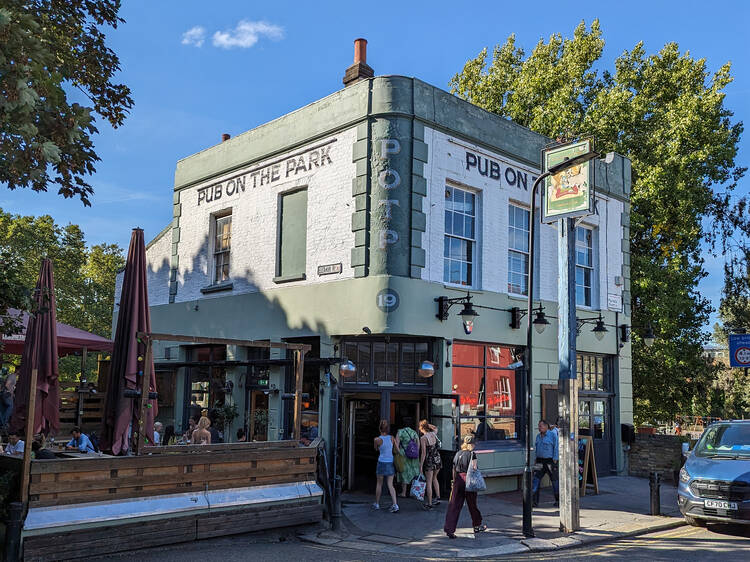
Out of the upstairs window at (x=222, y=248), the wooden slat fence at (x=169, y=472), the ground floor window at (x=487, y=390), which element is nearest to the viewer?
the wooden slat fence at (x=169, y=472)

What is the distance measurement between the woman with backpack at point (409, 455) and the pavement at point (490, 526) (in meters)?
0.57

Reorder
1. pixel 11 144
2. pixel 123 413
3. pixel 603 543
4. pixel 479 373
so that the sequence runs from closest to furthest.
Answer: pixel 11 144, pixel 123 413, pixel 603 543, pixel 479 373

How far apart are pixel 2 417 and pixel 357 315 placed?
24.0ft

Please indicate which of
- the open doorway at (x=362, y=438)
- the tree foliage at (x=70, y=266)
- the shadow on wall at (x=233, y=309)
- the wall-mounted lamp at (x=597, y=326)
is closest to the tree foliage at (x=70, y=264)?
the tree foliage at (x=70, y=266)

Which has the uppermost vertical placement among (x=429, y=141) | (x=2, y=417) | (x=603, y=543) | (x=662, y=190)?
(x=662, y=190)

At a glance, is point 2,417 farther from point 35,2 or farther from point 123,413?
point 35,2

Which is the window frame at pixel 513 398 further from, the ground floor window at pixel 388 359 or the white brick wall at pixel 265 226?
the white brick wall at pixel 265 226

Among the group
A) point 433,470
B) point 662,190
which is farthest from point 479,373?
point 662,190

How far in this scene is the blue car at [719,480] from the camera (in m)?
11.0

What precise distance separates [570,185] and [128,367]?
8.09 metres

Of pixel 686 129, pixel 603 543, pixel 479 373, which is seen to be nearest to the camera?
pixel 603 543

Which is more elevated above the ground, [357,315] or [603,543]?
[357,315]

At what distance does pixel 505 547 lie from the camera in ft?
34.0

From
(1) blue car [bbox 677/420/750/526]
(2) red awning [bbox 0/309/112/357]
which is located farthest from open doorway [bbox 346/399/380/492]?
(1) blue car [bbox 677/420/750/526]
